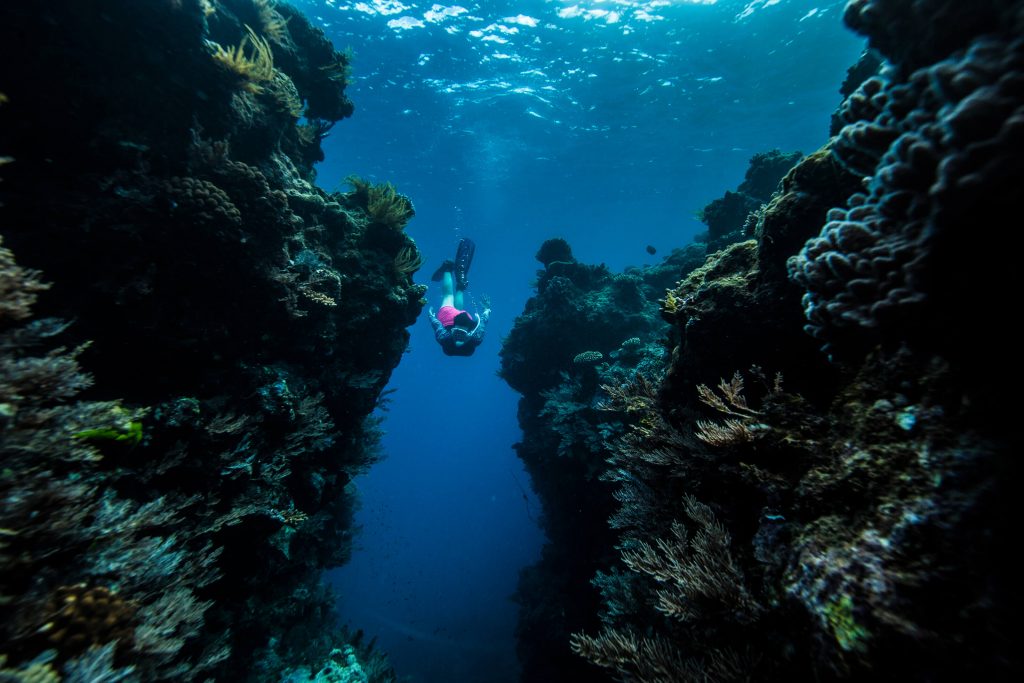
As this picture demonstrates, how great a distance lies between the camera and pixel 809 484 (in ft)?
8.04

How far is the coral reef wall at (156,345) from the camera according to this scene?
9.28 ft

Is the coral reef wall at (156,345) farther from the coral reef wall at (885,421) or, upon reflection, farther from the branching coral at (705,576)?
the coral reef wall at (885,421)

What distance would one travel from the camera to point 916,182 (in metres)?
2.01

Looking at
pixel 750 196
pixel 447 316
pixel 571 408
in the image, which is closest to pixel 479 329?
pixel 447 316

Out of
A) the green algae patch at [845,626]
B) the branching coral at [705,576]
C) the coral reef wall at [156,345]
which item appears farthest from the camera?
the coral reef wall at [156,345]

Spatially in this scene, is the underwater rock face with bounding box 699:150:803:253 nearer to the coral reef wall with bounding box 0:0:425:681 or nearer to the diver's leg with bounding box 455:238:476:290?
the diver's leg with bounding box 455:238:476:290

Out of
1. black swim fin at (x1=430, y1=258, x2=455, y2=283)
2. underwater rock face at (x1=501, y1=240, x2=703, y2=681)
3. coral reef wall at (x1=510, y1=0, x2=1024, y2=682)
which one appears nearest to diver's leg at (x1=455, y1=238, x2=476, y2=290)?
black swim fin at (x1=430, y1=258, x2=455, y2=283)

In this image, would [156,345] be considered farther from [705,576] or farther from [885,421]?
[885,421]

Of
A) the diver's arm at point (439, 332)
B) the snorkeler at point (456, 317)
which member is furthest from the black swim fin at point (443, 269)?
the diver's arm at point (439, 332)

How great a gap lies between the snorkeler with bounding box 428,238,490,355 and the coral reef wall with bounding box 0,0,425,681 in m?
5.13

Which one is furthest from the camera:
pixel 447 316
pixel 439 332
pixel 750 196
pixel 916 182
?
pixel 447 316

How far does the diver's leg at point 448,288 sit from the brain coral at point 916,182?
12.8 metres

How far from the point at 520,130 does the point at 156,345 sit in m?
25.5

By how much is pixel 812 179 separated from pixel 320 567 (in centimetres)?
1003
